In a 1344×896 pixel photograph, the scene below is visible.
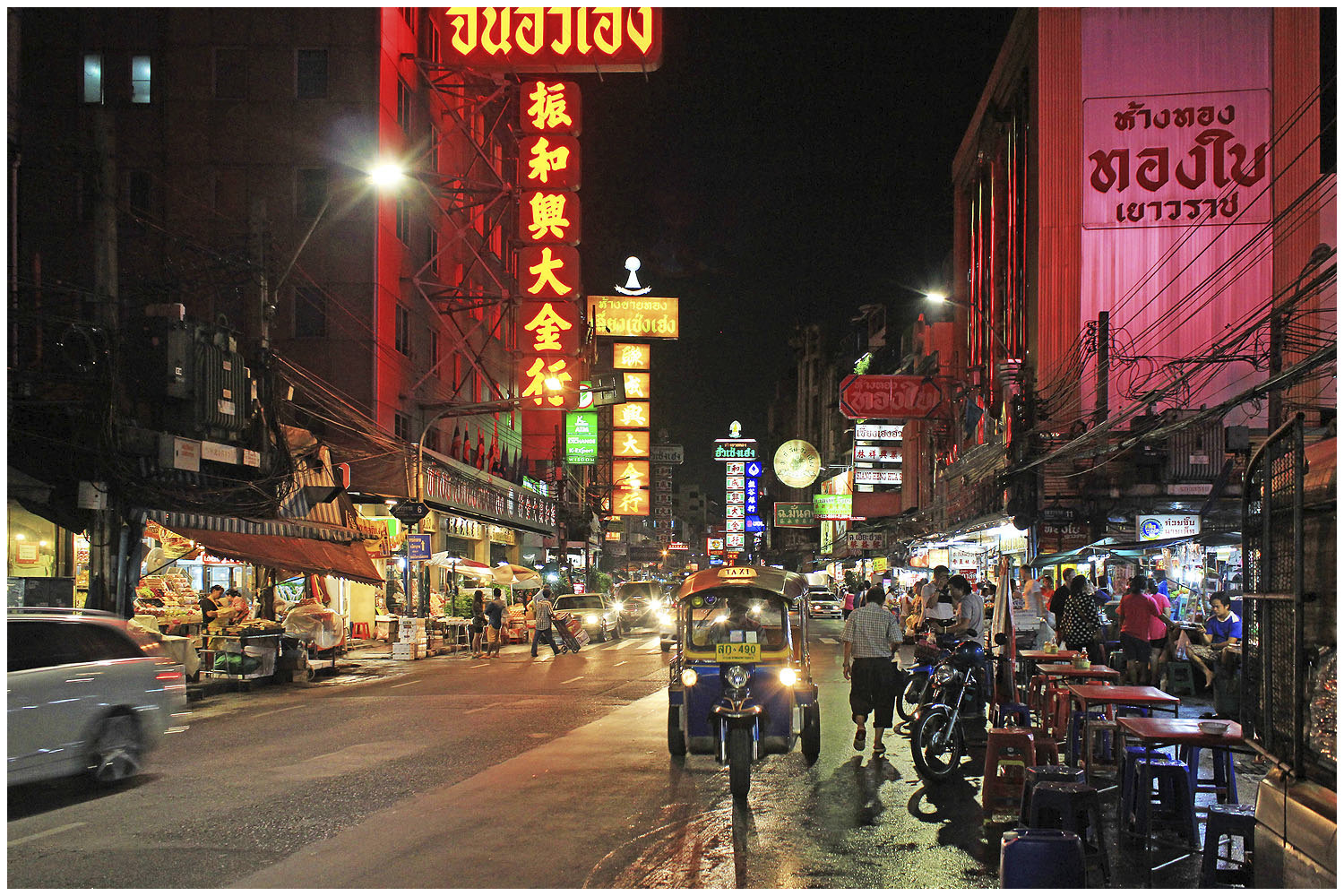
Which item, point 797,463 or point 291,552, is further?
point 797,463

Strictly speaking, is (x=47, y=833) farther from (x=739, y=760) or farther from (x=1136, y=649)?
(x=1136, y=649)

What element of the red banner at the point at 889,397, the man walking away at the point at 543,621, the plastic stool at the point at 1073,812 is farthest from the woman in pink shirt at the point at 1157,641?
the red banner at the point at 889,397

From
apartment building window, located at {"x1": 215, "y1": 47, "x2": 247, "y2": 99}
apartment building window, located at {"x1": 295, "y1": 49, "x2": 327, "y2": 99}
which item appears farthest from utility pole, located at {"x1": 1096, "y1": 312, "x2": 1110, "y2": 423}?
apartment building window, located at {"x1": 215, "y1": 47, "x2": 247, "y2": 99}

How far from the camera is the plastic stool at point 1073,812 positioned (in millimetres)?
7359

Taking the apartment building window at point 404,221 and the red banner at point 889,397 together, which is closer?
the apartment building window at point 404,221

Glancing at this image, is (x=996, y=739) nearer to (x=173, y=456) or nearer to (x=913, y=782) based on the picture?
(x=913, y=782)

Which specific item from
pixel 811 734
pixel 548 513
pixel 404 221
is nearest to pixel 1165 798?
pixel 811 734

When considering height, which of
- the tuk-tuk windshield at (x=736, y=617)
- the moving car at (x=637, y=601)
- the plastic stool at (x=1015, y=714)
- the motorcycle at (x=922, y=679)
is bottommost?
the moving car at (x=637, y=601)

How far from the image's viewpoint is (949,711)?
1138cm

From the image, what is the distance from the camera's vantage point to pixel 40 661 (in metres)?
10.7

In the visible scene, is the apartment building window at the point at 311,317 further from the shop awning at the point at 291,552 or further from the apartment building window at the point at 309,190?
the shop awning at the point at 291,552

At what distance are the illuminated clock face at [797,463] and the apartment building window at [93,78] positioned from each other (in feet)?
182

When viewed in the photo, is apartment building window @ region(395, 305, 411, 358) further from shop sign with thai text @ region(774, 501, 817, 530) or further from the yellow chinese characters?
shop sign with thai text @ region(774, 501, 817, 530)

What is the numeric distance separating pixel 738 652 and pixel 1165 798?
4.06 m
